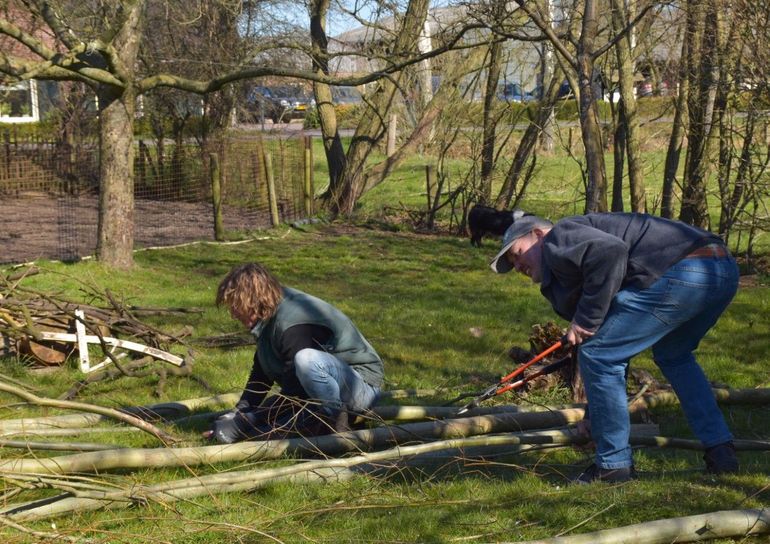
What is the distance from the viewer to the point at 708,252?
453 cm

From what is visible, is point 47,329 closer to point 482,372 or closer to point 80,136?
point 482,372

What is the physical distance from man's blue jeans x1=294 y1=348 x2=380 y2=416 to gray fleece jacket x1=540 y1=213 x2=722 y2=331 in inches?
51.1

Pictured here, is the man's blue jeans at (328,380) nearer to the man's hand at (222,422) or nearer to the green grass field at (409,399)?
the green grass field at (409,399)

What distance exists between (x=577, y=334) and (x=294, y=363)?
1.56 metres

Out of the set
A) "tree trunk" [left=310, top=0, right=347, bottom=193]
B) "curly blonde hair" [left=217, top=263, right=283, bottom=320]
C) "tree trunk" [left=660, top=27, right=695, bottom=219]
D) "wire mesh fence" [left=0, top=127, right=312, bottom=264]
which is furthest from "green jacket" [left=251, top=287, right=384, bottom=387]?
"tree trunk" [left=310, top=0, right=347, bottom=193]

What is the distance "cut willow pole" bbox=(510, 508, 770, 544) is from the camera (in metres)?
3.88

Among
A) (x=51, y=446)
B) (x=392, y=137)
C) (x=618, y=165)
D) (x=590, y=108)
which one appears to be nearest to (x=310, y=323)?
(x=51, y=446)

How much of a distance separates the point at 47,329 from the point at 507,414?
3634 millimetres

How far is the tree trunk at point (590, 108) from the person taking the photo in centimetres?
834

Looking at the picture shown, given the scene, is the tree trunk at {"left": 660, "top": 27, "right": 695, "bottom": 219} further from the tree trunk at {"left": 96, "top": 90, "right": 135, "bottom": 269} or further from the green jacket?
the green jacket

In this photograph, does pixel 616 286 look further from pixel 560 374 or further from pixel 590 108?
pixel 590 108

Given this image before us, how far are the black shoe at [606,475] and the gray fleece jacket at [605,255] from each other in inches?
27.4

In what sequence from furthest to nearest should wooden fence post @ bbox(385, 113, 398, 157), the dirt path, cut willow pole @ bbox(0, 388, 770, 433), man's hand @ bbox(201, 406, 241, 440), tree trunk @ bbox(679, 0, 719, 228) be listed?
1. wooden fence post @ bbox(385, 113, 398, 157)
2. the dirt path
3. tree trunk @ bbox(679, 0, 719, 228)
4. cut willow pole @ bbox(0, 388, 770, 433)
5. man's hand @ bbox(201, 406, 241, 440)

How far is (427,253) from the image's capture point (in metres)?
14.1
